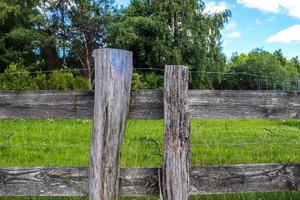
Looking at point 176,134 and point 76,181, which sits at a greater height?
point 176,134

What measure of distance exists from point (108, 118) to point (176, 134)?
48 centimetres

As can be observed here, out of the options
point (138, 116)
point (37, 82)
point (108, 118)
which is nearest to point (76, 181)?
point (108, 118)

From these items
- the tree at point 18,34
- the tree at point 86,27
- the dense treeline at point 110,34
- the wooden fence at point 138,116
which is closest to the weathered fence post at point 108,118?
the wooden fence at point 138,116

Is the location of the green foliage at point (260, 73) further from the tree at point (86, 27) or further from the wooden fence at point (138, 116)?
the wooden fence at point (138, 116)

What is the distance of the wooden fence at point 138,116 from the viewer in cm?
353

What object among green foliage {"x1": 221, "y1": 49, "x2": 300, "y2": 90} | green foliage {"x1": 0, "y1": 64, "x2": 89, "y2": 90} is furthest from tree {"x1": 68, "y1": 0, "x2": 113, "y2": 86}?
green foliage {"x1": 0, "y1": 64, "x2": 89, "y2": 90}

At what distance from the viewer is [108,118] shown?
352 centimetres

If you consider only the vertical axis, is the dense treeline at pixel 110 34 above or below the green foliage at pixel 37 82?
above

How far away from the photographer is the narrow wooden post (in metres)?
3.54

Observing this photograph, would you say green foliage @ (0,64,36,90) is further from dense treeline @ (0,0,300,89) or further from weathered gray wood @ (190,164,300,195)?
weathered gray wood @ (190,164,300,195)

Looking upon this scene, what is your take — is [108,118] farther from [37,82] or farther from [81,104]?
[37,82]

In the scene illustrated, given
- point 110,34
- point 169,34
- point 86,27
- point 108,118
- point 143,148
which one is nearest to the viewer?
point 108,118

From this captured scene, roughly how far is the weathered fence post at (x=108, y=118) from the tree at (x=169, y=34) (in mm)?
25357

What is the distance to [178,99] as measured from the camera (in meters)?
3.56
